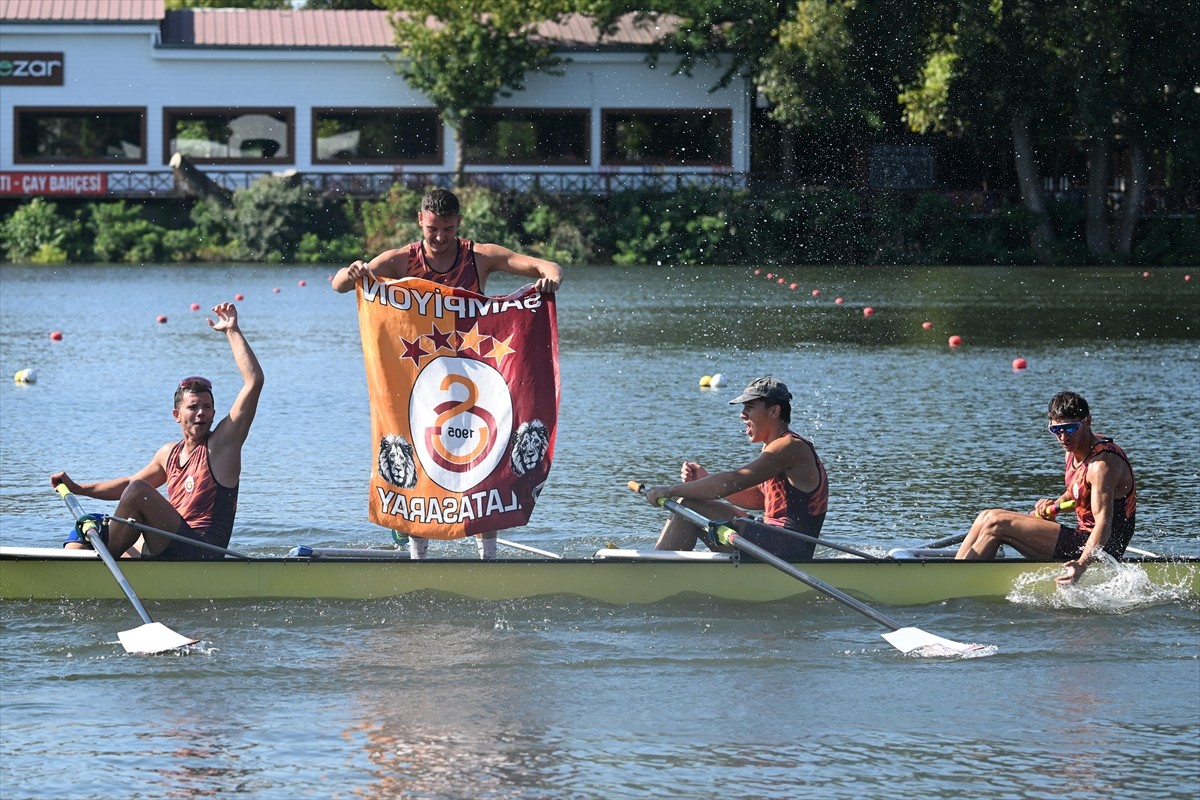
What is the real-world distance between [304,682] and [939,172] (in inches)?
1912

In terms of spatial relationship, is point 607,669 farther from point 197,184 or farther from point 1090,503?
point 197,184

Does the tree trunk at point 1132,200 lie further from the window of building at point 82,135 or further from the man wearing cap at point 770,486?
the man wearing cap at point 770,486

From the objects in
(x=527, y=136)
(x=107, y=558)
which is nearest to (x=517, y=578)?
(x=107, y=558)

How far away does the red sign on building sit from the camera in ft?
174

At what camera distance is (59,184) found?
175 feet

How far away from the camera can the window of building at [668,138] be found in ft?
182

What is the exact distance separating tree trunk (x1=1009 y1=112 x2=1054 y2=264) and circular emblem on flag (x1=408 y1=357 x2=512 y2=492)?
42513 millimetres

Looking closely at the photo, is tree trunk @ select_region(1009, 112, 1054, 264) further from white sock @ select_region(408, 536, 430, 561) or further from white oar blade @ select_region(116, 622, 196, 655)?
white oar blade @ select_region(116, 622, 196, 655)

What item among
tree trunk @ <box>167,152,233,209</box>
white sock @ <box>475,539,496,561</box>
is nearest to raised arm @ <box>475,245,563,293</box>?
white sock @ <box>475,539,496,561</box>

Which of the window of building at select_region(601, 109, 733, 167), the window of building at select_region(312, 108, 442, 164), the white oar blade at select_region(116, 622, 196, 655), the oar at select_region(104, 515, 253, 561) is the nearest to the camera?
the white oar blade at select_region(116, 622, 196, 655)

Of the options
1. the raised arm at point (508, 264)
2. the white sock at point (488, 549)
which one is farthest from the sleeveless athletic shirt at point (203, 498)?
the raised arm at point (508, 264)

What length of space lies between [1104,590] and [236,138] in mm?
48093

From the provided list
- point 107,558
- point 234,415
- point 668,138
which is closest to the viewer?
point 107,558

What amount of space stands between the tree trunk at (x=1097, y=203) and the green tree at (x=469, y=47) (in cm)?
1522
